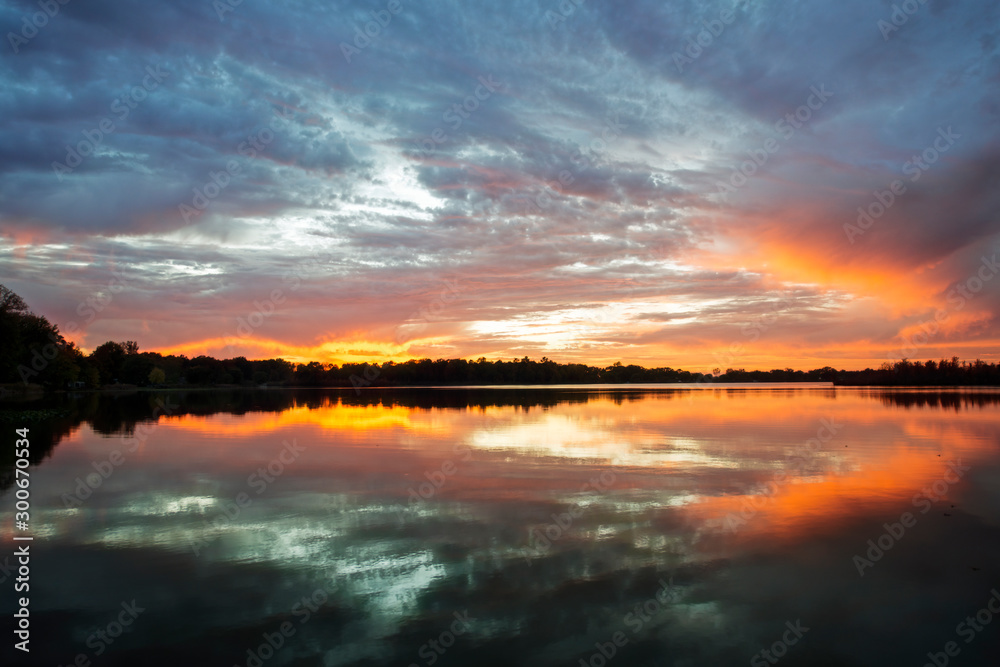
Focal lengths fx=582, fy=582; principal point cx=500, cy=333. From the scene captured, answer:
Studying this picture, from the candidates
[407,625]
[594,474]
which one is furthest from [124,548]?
[594,474]

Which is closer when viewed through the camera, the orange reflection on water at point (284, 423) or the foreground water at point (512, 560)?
the foreground water at point (512, 560)

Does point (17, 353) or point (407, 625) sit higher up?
point (17, 353)

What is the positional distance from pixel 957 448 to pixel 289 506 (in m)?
23.1

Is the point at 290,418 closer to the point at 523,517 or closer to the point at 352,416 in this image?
→ the point at 352,416

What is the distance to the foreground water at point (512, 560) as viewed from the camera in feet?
21.7

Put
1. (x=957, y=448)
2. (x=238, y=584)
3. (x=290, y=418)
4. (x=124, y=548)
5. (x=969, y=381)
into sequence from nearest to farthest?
(x=238, y=584)
(x=124, y=548)
(x=957, y=448)
(x=290, y=418)
(x=969, y=381)

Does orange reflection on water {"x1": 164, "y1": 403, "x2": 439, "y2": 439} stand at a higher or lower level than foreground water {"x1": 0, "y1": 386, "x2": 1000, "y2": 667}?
higher

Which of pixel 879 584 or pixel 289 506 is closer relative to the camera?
pixel 879 584

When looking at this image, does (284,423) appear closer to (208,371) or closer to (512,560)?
(512,560)

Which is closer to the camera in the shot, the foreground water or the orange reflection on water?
the foreground water

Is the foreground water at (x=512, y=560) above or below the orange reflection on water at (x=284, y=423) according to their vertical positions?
below

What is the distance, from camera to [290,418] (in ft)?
120

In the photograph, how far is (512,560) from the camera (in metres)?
9.14

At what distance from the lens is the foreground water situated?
6629 millimetres
